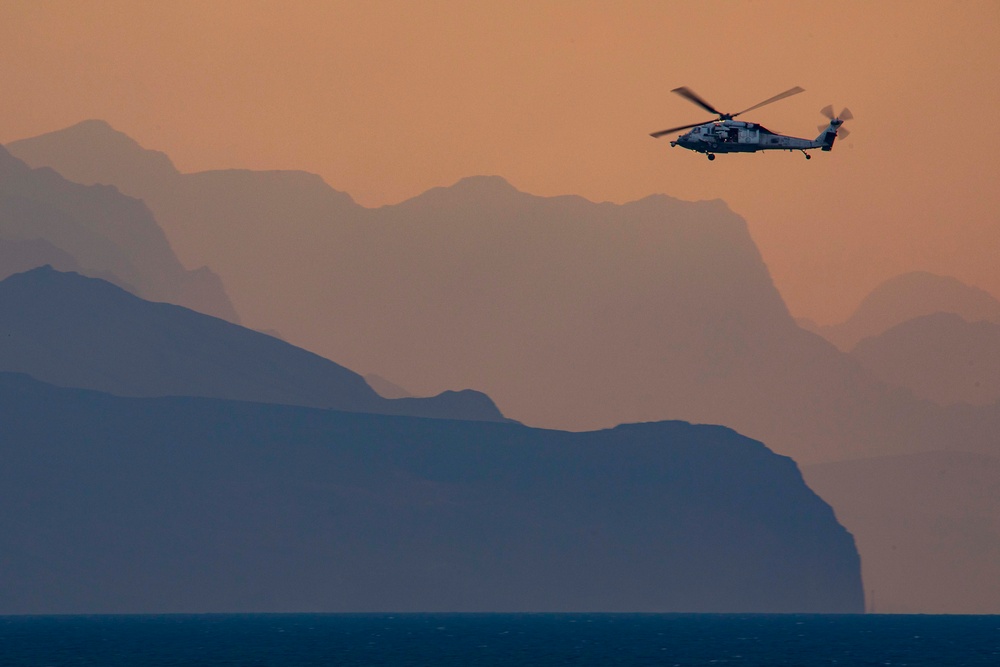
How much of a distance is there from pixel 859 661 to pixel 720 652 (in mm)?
19051

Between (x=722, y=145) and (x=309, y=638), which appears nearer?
(x=722, y=145)

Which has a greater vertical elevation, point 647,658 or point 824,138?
point 824,138

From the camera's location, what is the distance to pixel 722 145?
359 feet

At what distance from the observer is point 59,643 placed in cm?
18088

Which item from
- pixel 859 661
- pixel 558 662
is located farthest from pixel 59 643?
pixel 859 661

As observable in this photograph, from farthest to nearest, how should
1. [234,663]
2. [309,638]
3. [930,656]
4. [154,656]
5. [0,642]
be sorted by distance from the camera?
[309,638], [0,642], [930,656], [154,656], [234,663]

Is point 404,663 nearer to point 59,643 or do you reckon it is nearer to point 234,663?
point 234,663

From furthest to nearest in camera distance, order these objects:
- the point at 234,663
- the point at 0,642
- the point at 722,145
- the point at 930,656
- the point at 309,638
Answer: the point at 309,638, the point at 0,642, the point at 930,656, the point at 234,663, the point at 722,145

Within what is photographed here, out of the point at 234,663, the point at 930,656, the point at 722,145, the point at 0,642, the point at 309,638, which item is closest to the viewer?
the point at 722,145

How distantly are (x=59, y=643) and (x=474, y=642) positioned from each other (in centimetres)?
5305

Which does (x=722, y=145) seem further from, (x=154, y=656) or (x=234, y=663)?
(x=154, y=656)

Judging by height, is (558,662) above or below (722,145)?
below

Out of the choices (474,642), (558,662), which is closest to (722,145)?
(558,662)

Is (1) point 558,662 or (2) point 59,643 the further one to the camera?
(2) point 59,643
